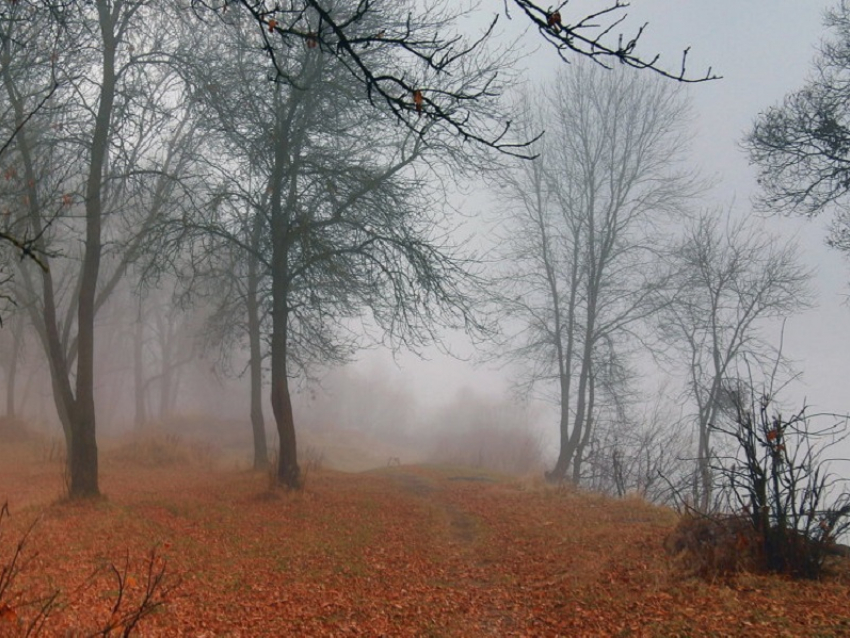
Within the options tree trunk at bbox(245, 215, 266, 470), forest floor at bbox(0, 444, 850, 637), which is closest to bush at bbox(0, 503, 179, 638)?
forest floor at bbox(0, 444, 850, 637)

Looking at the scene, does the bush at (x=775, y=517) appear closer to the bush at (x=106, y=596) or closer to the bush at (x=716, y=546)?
the bush at (x=716, y=546)

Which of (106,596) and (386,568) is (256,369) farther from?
(106,596)

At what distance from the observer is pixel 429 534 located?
9320 millimetres

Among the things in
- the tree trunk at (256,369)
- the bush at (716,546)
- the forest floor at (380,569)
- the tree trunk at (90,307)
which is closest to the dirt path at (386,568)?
the forest floor at (380,569)

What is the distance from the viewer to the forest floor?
5.11 m

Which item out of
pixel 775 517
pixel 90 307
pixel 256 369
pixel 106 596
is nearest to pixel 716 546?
pixel 775 517

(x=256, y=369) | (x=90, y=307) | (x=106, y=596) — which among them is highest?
(x=90, y=307)

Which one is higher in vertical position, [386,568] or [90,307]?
A: [90,307]

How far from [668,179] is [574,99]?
3.40 meters

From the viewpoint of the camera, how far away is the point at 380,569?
23.9 ft

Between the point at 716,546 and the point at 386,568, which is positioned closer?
the point at 716,546

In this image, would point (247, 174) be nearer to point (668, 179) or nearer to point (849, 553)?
point (849, 553)

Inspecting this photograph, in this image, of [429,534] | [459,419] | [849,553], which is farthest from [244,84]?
[459,419]

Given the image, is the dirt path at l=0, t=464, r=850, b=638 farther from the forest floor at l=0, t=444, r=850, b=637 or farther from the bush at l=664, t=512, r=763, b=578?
the bush at l=664, t=512, r=763, b=578
